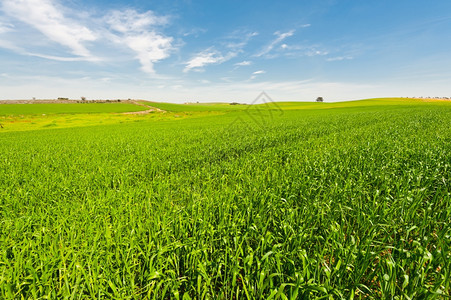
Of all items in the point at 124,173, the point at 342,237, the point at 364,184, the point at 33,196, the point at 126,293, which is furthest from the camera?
the point at 124,173

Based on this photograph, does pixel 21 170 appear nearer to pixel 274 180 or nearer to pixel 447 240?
pixel 274 180

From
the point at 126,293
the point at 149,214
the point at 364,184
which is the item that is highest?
the point at 364,184

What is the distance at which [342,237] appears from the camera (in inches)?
109

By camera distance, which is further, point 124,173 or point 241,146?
point 241,146

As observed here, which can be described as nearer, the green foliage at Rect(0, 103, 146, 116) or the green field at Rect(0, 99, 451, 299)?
the green field at Rect(0, 99, 451, 299)

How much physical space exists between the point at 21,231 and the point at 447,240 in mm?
6363

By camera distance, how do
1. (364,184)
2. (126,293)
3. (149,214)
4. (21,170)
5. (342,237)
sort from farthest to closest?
(21,170) < (364,184) < (149,214) < (342,237) < (126,293)

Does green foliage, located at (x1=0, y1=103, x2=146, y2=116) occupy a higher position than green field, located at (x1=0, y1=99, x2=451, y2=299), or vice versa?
green foliage, located at (x1=0, y1=103, x2=146, y2=116)

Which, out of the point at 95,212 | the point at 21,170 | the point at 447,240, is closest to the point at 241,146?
the point at 95,212

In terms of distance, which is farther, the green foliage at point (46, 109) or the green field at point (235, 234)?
the green foliage at point (46, 109)

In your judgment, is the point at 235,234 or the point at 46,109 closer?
the point at 235,234

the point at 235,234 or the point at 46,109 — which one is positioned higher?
the point at 46,109

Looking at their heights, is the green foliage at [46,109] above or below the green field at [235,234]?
above

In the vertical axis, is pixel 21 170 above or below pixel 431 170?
below
